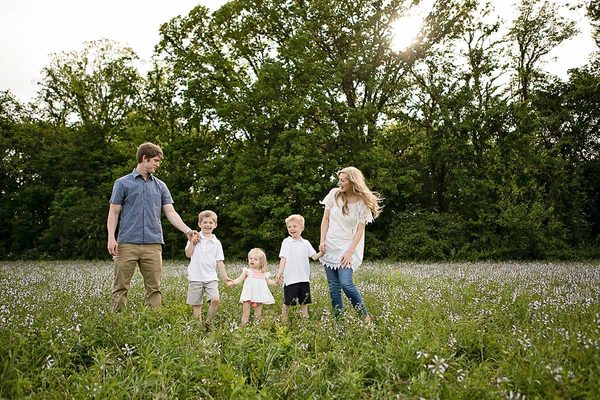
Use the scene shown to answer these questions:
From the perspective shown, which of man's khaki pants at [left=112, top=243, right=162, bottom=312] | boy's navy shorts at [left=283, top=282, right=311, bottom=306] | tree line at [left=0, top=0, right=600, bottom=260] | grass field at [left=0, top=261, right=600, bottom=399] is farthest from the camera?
tree line at [left=0, top=0, right=600, bottom=260]

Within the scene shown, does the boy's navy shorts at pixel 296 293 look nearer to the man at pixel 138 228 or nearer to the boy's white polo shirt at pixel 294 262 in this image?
the boy's white polo shirt at pixel 294 262

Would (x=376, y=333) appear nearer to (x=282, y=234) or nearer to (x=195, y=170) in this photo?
(x=282, y=234)

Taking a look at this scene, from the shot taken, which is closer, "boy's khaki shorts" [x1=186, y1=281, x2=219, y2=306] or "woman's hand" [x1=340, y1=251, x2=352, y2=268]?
"woman's hand" [x1=340, y1=251, x2=352, y2=268]

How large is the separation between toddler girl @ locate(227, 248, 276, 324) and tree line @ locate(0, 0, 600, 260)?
14229 millimetres

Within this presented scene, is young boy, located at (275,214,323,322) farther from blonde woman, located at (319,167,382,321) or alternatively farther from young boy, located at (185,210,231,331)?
young boy, located at (185,210,231,331)

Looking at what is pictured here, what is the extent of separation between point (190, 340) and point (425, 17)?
75.4 ft

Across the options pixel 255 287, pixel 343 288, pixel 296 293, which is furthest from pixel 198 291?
pixel 343 288

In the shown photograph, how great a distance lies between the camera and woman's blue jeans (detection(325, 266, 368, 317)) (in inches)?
239

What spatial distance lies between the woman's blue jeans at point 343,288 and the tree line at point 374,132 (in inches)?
562

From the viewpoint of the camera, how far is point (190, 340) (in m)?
4.70

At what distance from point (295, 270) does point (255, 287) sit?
62 centimetres

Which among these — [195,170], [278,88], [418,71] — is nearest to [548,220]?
[418,71]

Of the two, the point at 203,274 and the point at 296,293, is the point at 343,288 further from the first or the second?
the point at 203,274

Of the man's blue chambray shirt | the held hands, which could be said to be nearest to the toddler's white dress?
the man's blue chambray shirt
